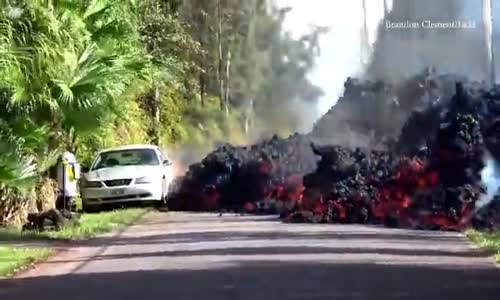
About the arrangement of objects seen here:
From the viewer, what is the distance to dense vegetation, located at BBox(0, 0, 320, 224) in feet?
57.1

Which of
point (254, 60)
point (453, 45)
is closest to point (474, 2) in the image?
point (453, 45)

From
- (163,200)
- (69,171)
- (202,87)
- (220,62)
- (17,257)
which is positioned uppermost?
(220,62)

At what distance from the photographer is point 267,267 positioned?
13.8 metres

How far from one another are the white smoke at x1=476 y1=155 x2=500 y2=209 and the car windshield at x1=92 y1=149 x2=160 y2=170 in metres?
9.28

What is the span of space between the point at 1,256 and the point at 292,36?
41.0ft

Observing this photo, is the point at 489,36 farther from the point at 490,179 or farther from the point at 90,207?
the point at 90,207

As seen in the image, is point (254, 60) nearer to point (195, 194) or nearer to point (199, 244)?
point (195, 194)

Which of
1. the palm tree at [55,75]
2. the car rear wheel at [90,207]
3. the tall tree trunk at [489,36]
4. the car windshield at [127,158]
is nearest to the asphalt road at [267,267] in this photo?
the palm tree at [55,75]

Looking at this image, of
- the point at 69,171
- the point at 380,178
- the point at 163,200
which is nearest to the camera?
the point at 380,178

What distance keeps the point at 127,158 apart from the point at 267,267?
45.3ft

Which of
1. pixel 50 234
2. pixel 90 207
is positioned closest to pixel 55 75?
pixel 50 234

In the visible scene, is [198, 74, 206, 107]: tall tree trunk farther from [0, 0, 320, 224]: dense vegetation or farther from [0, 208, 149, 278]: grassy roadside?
[0, 208, 149, 278]: grassy roadside

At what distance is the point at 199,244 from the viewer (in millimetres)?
17094

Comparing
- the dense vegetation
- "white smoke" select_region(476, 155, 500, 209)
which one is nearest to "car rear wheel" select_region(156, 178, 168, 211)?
the dense vegetation
